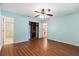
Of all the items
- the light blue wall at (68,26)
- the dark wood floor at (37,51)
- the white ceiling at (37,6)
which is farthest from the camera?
the light blue wall at (68,26)

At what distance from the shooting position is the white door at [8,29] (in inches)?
68.6

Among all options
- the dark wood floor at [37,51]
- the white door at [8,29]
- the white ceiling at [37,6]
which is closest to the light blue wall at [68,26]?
the white ceiling at [37,6]

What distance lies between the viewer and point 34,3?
1.44 metres

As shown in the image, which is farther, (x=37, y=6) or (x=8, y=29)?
(x=8, y=29)

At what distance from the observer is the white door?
1.74 metres

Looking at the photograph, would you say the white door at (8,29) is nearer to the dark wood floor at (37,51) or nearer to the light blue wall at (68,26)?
the dark wood floor at (37,51)

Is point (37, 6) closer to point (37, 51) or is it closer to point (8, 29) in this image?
point (8, 29)

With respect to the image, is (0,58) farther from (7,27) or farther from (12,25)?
(12,25)

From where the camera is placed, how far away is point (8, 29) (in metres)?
1.80

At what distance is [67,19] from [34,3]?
139cm

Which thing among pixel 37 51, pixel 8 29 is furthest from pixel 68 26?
pixel 8 29

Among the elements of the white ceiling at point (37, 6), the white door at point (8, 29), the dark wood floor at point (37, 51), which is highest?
the white ceiling at point (37, 6)

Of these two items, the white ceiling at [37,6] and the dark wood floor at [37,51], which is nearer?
the white ceiling at [37,6]

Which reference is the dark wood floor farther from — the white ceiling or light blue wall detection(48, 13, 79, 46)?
the white ceiling
